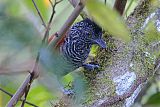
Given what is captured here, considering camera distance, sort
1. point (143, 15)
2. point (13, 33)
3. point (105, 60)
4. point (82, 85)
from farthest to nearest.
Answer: point (143, 15) < point (105, 60) < point (82, 85) < point (13, 33)

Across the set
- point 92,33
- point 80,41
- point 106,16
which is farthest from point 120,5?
point 106,16

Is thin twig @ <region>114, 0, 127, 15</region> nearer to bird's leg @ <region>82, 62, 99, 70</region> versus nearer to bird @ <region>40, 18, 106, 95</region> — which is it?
bird @ <region>40, 18, 106, 95</region>

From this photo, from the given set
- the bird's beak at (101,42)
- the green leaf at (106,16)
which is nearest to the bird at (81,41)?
the bird's beak at (101,42)

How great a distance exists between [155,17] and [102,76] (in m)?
0.36

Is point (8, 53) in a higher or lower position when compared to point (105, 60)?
lower

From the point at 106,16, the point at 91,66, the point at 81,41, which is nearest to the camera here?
the point at 106,16

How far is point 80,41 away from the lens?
1.91 metres

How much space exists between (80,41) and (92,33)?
0.47 ft

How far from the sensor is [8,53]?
2.08 ft

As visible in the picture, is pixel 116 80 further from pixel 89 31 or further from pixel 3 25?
pixel 3 25

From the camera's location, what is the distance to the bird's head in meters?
1.68

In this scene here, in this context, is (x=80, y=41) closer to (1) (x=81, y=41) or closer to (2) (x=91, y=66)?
(1) (x=81, y=41)

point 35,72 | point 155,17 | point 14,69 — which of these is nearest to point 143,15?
point 155,17

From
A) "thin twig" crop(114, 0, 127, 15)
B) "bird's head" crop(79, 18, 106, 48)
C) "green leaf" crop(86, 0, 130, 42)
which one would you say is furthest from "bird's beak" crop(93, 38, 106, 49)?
"green leaf" crop(86, 0, 130, 42)
